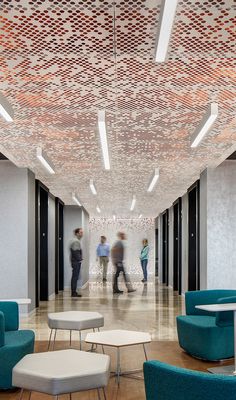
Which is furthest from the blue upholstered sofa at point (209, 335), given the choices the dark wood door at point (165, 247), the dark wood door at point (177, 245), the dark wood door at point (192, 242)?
the dark wood door at point (165, 247)

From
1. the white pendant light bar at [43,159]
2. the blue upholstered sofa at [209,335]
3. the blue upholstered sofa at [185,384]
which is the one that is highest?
the white pendant light bar at [43,159]

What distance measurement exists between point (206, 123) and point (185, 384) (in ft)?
13.6

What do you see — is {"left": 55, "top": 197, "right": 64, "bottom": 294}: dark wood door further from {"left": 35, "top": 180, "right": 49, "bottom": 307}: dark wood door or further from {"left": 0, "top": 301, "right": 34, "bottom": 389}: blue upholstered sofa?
{"left": 0, "top": 301, "right": 34, "bottom": 389}: blue upholstered sofa

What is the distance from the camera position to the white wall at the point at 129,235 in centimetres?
2530

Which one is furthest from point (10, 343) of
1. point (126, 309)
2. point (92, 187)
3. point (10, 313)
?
point (92, 187)

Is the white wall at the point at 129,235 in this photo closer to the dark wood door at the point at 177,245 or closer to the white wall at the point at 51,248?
the dark wood door at the point at 177,245

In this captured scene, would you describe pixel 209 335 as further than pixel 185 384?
Yes

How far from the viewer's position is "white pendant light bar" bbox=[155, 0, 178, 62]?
11.0ft

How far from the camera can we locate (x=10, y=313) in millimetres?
5938

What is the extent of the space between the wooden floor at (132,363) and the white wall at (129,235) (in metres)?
17.4

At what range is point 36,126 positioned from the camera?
7086 millimetres

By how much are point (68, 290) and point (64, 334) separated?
28.6 ft

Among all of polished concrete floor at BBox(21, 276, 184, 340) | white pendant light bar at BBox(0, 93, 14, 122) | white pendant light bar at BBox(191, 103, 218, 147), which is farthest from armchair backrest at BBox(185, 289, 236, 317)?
white pendant light bar at BBox(0, 93, 14, 122)

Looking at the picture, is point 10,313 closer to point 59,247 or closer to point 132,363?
point 132,363
